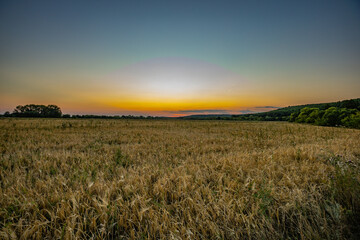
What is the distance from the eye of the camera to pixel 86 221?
1.91 m

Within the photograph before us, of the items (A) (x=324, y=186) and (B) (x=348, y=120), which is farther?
(B) (x=348, y=120)

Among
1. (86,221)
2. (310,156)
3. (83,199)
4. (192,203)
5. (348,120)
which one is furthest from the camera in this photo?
(348,120)

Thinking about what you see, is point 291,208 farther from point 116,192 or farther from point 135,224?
point 116,192

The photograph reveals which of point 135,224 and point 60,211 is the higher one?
point 60,211

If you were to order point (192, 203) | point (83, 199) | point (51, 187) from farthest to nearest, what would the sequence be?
point (51, 187) → point (83, 199) → point (192, 203)

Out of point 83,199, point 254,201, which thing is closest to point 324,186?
point 254,201

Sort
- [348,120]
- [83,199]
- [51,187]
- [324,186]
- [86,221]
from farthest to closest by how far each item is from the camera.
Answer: [348,120], [51,187], [324,186], [83,199], [86,221]

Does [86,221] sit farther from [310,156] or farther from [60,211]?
[310,156]

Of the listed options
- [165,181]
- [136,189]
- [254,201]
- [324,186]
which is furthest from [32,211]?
[324,186]

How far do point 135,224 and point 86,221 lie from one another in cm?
62

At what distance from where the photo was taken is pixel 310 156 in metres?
4.52

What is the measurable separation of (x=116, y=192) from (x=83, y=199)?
19.5 inches

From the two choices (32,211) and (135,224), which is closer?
(135,224)

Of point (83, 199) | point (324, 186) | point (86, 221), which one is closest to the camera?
point (86, 221)
